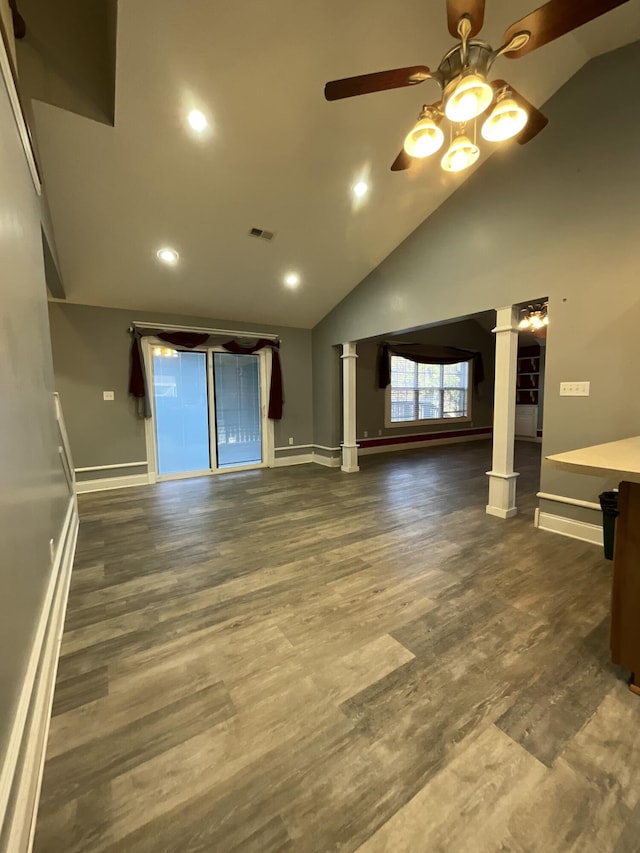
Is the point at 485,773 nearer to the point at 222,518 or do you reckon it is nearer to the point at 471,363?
the point at 222,518

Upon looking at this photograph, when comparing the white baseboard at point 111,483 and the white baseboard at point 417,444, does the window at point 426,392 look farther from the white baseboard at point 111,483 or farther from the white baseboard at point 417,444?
the white baseboard at point 111,483

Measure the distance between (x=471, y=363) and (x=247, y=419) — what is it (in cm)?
579

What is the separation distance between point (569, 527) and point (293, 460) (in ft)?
13.4

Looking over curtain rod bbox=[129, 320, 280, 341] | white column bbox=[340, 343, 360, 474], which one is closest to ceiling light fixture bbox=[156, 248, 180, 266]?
curtain rod bbox=[129, 320, 280, 341]

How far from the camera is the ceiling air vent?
12.1ft

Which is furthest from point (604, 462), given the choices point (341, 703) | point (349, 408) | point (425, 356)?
point (425, 356)

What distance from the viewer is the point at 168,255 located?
12.6 feet

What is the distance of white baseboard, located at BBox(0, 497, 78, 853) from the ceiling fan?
283 cm

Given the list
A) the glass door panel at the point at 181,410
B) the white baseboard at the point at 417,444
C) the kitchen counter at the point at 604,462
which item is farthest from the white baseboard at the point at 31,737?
the white baseboard at the point at 417,444

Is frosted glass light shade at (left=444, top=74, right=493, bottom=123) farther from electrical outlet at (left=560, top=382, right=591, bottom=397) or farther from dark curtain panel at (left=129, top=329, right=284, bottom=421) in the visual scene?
dark curtain panel at (left=129, top=329, right=284, bottom=421)

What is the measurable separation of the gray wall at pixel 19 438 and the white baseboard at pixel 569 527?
3555mm

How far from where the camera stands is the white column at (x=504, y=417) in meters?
3.29

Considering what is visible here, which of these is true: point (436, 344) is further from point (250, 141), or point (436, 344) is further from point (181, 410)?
point (250, 141)

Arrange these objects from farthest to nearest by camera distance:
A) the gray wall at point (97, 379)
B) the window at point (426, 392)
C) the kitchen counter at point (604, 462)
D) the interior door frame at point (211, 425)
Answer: the window at point (426, 392), the interior door frame at point (211, 425), the gray wall at point (97, 379), the kitchen counter at point (604, 462)
